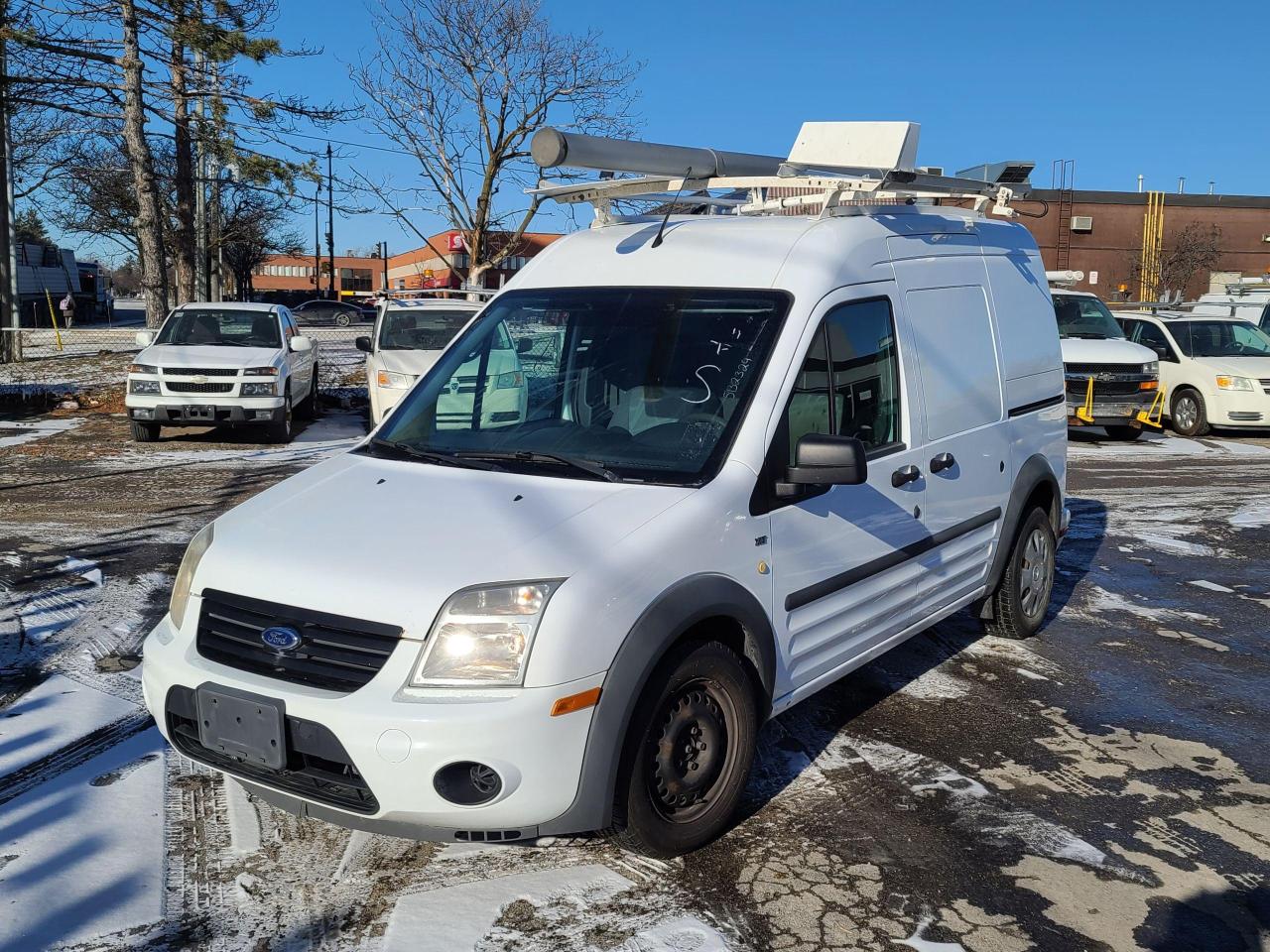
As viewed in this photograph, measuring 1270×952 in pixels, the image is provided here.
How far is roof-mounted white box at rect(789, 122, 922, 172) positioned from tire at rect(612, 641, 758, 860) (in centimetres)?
285

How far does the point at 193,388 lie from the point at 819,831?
1103 centimetres

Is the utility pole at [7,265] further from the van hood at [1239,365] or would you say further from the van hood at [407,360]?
the van hood at [1239,365]

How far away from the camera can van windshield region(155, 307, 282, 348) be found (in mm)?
14148

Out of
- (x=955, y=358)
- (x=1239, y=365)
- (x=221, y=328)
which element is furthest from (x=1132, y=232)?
(x=955, y=358)

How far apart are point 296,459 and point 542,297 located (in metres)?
8.22

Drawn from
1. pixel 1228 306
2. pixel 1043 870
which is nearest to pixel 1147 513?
pixel 1043 870

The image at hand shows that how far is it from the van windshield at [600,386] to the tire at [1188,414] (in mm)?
14147

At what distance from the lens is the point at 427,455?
4.15 meters

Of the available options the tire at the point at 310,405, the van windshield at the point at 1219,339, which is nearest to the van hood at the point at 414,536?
the tire at the point at 310,405

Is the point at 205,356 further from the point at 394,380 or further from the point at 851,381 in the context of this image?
the point at 851,381

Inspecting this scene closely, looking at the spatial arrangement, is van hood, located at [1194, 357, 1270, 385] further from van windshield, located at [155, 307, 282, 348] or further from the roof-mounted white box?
van windshield, located at [155, 307, 282, 348]

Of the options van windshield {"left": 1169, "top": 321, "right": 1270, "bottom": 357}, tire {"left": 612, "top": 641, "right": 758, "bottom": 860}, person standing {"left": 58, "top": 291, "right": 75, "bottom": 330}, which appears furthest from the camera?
person standing {"left": 58, "top": 291, "right": 75, "bottom": 330}

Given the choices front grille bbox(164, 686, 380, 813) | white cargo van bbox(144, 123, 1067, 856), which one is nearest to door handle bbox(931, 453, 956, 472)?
white cargo van bbox(144, 123, 1067, 856)

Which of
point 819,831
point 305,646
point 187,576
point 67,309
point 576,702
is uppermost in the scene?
point 67,309
